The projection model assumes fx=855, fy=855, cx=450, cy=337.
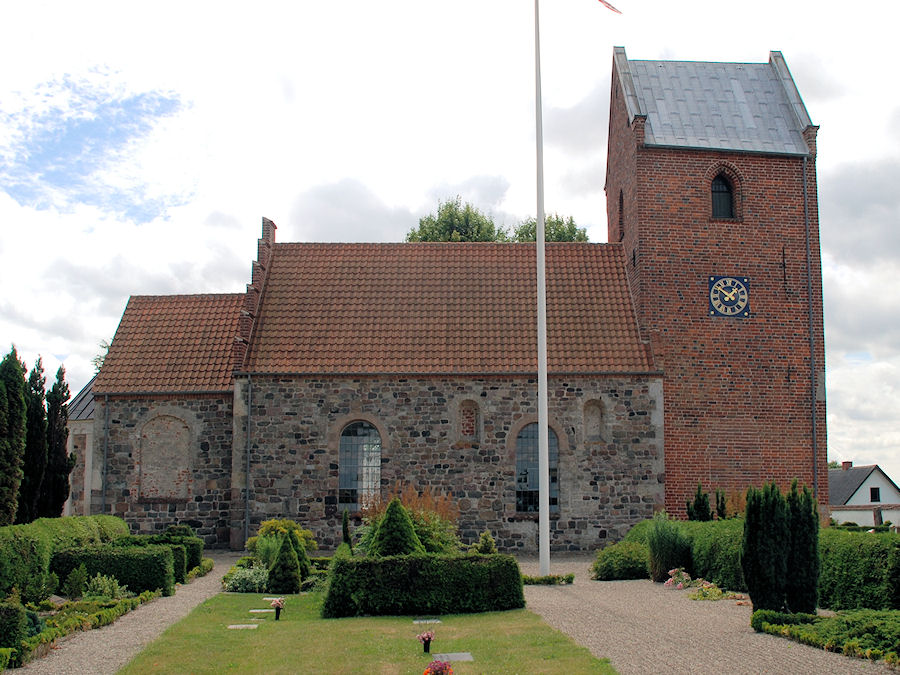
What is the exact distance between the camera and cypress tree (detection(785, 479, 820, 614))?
11859 mm

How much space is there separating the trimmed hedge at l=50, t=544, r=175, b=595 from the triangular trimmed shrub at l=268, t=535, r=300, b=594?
180cm

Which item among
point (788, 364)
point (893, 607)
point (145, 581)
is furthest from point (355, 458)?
point (893, 607)

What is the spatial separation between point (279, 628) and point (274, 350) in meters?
12.1

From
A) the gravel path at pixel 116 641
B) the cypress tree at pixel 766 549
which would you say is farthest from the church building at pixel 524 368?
the cypress tree at pixel 766 549

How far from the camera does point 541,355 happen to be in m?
17.7

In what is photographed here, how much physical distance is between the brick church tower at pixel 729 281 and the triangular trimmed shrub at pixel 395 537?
1049cm

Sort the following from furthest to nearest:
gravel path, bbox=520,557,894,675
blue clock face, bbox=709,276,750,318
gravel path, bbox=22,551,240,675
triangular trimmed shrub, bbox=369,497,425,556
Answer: blue clock face, bbox=709,276,750,318 < triangular trimmed shrub, bbox=369,497,425,556 < gravel path, bbox=22,551,240,675 < gravel path, bbox=520,557,894,675

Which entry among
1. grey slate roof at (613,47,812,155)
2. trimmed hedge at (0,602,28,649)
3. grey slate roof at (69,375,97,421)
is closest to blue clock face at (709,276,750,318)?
grey slate roof at (613,47,812,155)

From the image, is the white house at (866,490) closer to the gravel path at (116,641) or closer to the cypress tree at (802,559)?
the cypress tree at (802,559)

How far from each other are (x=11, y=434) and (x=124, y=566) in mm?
2983

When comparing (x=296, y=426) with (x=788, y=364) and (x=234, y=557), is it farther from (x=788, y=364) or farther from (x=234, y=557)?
(x=788, y=364)

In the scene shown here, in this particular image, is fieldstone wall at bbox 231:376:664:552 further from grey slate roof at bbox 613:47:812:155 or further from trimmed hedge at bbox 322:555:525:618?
trimmed hedge at bbox 322:555:525:618

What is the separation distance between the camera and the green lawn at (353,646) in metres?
9.31

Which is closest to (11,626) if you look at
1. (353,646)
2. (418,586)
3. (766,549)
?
(353,646)
